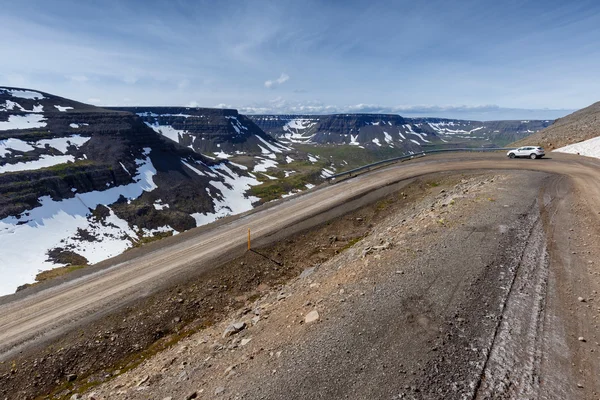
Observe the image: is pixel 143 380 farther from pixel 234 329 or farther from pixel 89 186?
pixel 89 186

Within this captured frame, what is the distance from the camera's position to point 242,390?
7.41m

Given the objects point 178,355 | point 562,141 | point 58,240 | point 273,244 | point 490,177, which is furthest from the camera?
point 58,240

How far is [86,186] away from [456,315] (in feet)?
310

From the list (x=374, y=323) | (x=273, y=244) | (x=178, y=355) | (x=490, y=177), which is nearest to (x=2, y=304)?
(x=178, y=355)

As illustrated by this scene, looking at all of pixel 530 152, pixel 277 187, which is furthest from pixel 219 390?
pixel 277 187

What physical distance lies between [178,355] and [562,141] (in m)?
59.3

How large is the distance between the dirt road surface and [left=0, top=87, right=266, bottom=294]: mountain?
44994mm

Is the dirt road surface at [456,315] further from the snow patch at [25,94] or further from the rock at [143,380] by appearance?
the snow patch at [25,94]

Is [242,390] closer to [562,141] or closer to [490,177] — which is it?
[490,177]

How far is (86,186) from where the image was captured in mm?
79188

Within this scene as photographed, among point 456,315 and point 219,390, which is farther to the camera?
point 456,315

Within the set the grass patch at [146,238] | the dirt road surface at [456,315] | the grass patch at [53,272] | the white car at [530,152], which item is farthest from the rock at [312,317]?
the grass patch at [146,238]

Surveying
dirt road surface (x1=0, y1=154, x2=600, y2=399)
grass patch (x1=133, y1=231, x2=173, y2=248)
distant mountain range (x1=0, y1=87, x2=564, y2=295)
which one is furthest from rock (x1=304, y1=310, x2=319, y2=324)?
grass patch (x1=133, y1=231, x2=173, y2=248)

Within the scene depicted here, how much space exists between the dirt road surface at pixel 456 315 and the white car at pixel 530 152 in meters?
19.3
